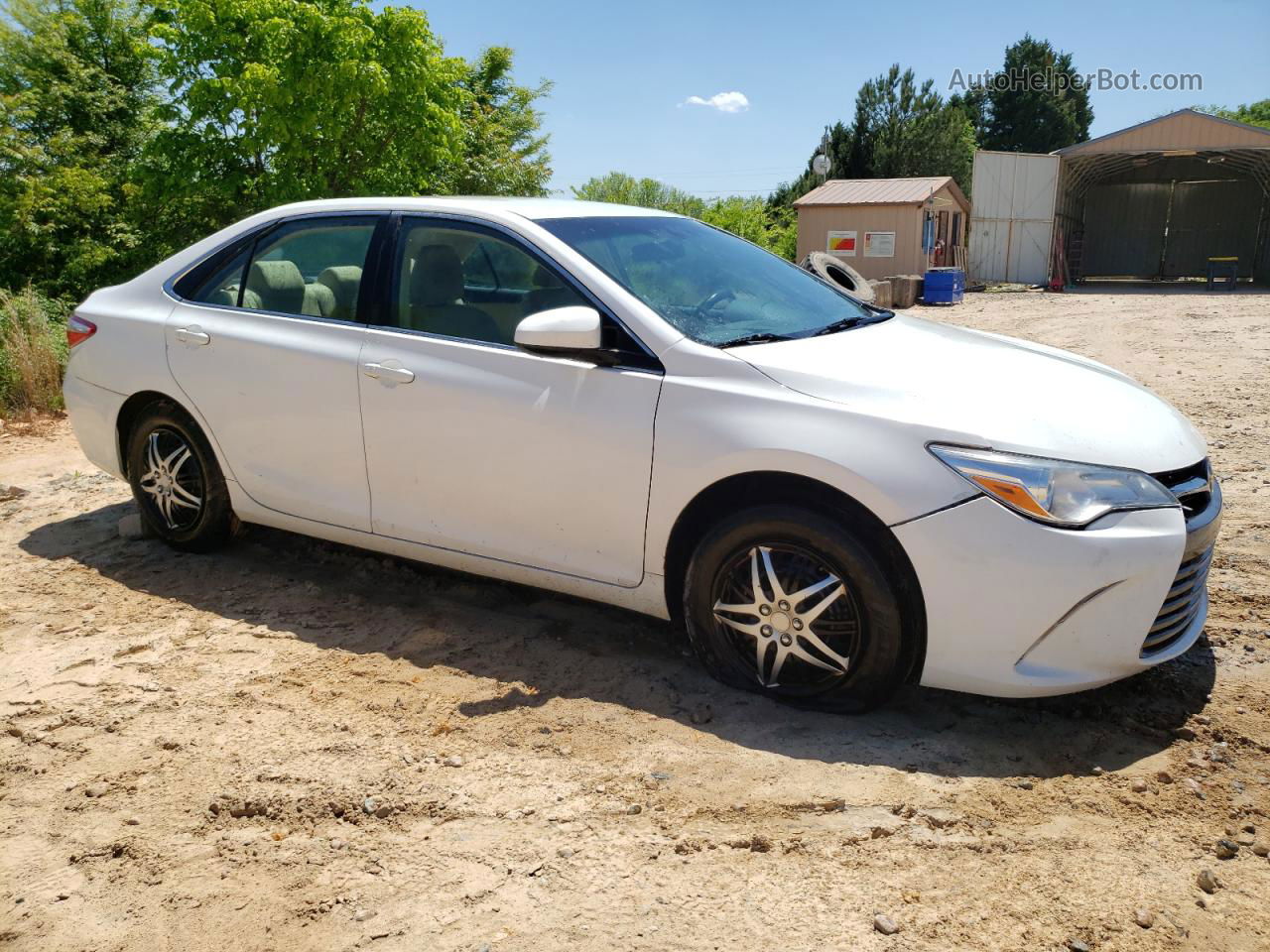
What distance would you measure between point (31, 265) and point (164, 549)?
55.6 ft

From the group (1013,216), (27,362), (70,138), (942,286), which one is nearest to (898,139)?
(1013,216)

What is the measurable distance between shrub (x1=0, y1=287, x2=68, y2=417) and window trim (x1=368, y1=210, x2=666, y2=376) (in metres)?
6.18

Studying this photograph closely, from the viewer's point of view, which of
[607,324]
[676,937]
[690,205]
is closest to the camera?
[676,937]

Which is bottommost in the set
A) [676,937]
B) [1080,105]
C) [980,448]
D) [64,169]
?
[676,937]

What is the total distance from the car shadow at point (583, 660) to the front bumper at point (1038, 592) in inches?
10.3

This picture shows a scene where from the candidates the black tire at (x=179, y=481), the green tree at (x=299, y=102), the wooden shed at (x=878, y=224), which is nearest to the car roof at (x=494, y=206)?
the black tire at (x=179, y=481)

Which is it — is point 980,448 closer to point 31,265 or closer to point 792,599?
point 792,599

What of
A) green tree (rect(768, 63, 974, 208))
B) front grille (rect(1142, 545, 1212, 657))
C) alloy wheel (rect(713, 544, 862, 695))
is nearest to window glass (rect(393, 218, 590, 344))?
alloy wheel (rect(713, 544, 862, 695))

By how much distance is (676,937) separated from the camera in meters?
2.40

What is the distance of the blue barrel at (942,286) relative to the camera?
2341cm

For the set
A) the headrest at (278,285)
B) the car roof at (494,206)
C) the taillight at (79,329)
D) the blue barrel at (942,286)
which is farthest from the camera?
the blue barrel at (942,286)

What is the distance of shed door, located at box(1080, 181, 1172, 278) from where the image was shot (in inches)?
1415

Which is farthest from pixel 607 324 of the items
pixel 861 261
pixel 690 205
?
pixel 690 205

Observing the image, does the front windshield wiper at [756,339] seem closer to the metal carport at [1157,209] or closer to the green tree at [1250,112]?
the metal carport at [1157,209]
